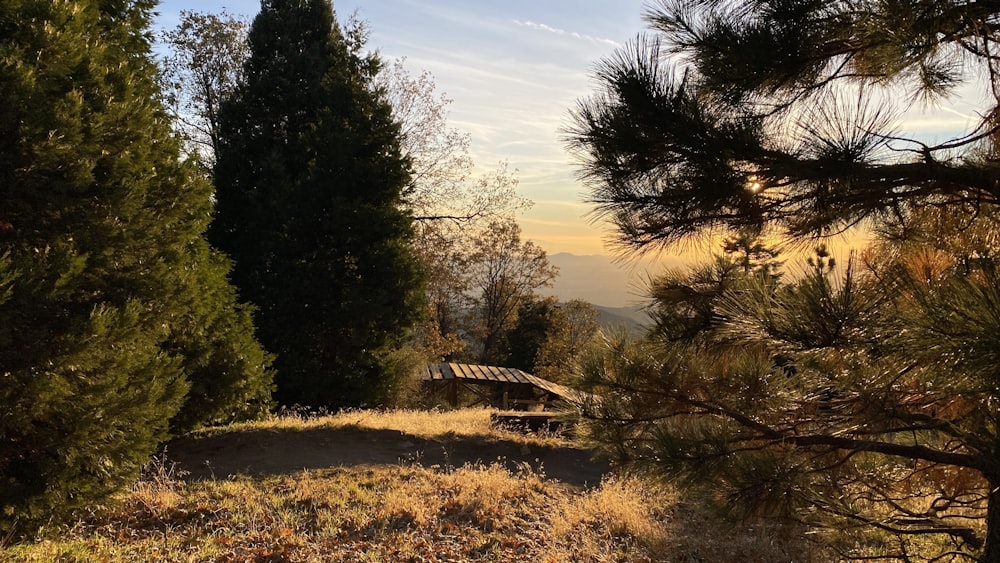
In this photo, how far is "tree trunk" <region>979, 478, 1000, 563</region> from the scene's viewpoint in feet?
8.80

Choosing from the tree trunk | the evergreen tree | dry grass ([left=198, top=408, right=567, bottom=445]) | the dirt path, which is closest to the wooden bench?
dry grass ([left=198, top=408, right=567, bottom=445])

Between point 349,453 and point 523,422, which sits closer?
point 349,453

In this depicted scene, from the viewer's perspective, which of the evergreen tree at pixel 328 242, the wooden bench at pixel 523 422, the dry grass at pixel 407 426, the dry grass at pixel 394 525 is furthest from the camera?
the evergreen tree at pixel 328 242

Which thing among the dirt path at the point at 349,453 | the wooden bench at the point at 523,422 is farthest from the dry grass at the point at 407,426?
the wooden bench at the point at 523,422

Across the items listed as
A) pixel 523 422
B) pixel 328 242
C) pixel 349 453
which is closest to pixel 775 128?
pixel 349 453

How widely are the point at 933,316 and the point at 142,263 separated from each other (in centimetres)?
532

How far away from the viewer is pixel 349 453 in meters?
7.74

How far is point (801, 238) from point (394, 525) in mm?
3881

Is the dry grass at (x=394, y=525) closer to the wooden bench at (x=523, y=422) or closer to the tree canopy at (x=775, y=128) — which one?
the tree canopy at (x=775, y=128)

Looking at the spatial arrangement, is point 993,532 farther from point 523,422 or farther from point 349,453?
point 523,422

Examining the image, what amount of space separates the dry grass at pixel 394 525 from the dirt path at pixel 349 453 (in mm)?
719

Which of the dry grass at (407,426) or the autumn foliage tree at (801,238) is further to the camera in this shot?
the dry grass at (407,426)

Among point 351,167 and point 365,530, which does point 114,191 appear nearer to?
point 365,530

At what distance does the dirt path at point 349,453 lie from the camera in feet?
23.1
